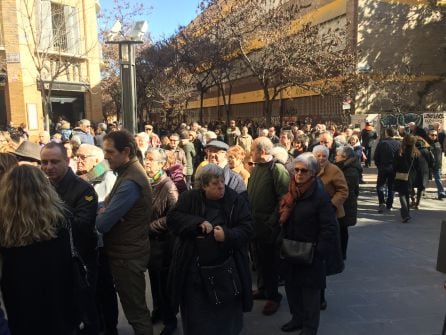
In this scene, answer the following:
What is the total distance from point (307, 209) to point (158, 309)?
6.26 ft

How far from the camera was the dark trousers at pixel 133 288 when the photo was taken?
11.4ft

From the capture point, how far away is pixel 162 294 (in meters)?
4.18

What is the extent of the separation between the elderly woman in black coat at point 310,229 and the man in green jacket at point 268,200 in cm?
52

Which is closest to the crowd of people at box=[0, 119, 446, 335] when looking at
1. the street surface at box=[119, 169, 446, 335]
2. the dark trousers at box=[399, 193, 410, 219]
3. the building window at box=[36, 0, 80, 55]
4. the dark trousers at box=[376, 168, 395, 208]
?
the street surface at box=[119, 169, 446, 335]

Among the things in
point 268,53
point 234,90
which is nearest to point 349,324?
point 268,53

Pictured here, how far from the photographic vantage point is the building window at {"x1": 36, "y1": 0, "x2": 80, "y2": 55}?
16039 mm

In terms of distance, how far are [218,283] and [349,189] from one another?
3431 mm

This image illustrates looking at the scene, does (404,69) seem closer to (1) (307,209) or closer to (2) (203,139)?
(2) (203,139)

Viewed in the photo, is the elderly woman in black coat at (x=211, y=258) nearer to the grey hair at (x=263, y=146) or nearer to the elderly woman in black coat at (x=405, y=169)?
the grey hair at (x=263, y=146)

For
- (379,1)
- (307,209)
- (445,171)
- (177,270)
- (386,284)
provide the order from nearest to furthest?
(177,270) → (307,209) → (386,284) → (445,171) → (379,1)

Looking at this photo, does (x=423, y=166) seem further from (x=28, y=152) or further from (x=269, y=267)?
(x=28, y=152)

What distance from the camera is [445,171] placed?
14633mm

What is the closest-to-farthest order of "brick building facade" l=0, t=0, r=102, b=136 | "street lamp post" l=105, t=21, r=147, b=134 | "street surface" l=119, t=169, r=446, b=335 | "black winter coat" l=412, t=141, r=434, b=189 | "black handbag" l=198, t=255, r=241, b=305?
"black handbag" l=198, t=255, r=241, b=305
"street surface" l=119, t=169, r=446, b=335
"street lamp post" l=105, t=21, r=147, b=134
"black winter coat" l=412, t=141, r=434, b=189
"brick building facade" l=0, t=0, r=102, b=136

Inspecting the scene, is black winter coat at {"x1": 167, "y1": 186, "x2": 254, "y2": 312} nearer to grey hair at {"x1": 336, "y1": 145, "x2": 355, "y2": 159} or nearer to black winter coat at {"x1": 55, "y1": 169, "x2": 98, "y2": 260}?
black winter coat at {"x1": 55, "y1": 169, "x2": 98, "y2": 260}
